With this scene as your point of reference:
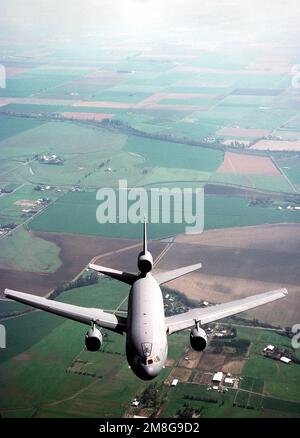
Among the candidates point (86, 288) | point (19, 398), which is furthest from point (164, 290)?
point (19, 398)

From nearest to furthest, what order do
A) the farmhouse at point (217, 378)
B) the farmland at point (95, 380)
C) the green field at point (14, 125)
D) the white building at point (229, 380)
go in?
1. the farmland at point (95, 380)
2. the white building at point (229, 380)
3. the farmhouse at point (217, 378)
4. the green field at point (14, 125)

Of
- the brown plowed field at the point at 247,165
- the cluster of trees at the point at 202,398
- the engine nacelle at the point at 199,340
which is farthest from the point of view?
the brown plowed field at the point at 247,165

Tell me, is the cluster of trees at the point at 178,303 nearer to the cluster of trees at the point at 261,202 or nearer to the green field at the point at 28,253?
the green field at the point at 28,253

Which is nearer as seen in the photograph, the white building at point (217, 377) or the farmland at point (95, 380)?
the farmland at point (95, 380)

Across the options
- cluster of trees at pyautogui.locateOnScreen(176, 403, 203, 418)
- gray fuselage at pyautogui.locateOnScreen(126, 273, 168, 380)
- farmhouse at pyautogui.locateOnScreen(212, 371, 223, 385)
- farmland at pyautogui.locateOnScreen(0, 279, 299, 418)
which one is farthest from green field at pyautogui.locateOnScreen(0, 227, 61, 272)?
gray fuselage at pyautogui.locateOnScreen(126, 273, 168, 380)

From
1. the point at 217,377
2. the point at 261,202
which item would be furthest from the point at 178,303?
the point at 261,202

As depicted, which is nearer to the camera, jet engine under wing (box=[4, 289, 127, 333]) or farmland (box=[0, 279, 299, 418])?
jet engine under wing (box=[4, 289, 127, 333])

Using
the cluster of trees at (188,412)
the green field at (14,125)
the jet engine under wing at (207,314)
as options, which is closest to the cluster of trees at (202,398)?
the cluster of trees at (188,412)

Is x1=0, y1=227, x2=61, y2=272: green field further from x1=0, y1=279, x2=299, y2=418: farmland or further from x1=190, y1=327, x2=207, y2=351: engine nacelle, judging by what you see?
x1=190, y1=327, x2=207, y2=351: engine nacelle
